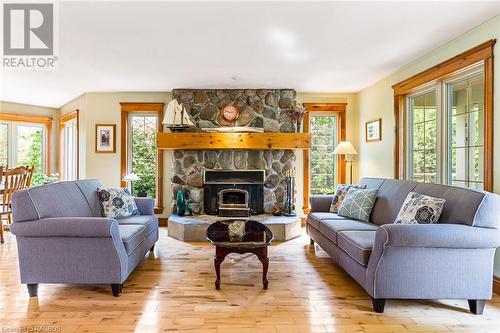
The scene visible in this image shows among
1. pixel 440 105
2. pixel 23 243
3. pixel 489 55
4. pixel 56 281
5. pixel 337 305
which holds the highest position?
pixel 489 55

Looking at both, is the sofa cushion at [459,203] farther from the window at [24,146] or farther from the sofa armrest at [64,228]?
the window at [24,146]

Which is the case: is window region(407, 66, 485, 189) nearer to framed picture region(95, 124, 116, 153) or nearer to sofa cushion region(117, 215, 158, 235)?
sofa cushion region(117, 215, 158, 235)

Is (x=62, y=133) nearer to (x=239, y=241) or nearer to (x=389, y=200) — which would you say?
(x=239, y=241)

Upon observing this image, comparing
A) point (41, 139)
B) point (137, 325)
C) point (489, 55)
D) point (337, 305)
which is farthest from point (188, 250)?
point (41, 139)

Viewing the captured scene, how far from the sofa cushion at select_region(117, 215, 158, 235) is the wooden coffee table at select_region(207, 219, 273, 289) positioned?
2.52ft

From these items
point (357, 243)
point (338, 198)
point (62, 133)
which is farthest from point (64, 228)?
point (62, 133)

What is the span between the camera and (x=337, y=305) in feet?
8.06

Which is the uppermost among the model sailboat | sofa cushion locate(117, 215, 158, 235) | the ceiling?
the ceiling

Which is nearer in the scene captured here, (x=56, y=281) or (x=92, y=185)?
(x=56, y=281)

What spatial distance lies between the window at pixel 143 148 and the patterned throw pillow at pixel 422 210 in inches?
170

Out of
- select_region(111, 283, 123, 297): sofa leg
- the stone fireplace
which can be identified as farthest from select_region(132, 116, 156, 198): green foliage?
select_region(111, 283, 123, 297): sofa leg

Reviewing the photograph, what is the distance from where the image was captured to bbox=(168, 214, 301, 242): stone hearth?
4.37 m

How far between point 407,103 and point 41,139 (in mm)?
7225

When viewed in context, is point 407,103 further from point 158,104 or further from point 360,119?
point 158,104
